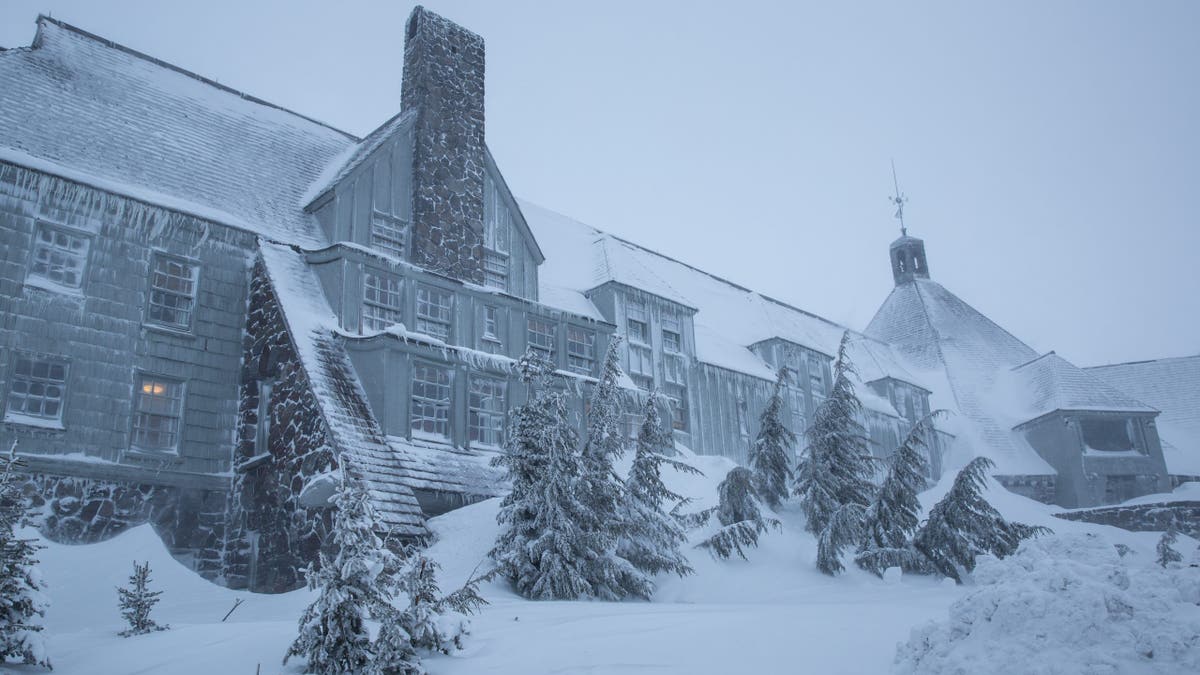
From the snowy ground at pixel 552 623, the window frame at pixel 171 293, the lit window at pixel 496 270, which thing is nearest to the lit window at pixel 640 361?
the lit window at pixel 496 270

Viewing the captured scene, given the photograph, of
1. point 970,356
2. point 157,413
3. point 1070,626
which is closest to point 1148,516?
point 970,356

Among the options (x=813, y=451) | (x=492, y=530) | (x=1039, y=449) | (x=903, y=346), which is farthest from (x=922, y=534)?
(x=903, y=346)

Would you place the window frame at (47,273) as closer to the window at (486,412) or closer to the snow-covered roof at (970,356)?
the window at (486,412)

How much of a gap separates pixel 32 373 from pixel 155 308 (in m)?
A: 2.55

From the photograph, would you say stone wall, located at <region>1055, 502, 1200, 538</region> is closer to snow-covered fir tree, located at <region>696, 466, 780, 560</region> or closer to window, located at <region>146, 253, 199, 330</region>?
snow-covered fir tree, located at <region>696, 466, 780, 560</region>

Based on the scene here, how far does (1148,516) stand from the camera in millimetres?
32156

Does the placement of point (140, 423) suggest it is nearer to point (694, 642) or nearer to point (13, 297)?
point (13, 297)

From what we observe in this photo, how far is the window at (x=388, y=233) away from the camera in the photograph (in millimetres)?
21562

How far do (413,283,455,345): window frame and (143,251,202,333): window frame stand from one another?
446 cm

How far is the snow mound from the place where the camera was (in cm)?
623

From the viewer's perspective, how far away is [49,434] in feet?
50.6

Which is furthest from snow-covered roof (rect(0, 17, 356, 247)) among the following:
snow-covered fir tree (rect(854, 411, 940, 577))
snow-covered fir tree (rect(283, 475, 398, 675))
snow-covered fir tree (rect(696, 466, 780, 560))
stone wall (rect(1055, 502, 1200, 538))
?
stone wall (rect(1055, 502, 1200, 538))

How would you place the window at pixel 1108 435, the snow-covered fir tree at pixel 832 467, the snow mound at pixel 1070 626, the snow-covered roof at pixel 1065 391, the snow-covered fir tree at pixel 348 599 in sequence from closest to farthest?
the snow mound at pixel 1070 626 < the snow-covered fir tree at pixel 348 599 < the snow-covered fir tree at pixel 832 467 < the window at pixel 1108 435 < the snow-covered roof at pixel 1065 391

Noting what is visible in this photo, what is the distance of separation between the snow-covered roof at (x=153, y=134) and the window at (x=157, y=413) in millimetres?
3646
